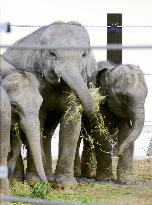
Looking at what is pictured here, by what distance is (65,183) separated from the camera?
4.48 m

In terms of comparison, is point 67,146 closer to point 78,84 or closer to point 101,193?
point 101,193

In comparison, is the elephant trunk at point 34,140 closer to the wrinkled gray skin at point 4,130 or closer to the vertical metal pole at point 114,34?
the wrinkled gray skin at point 4,130

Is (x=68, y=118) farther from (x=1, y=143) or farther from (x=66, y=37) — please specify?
(x=1, y=143)

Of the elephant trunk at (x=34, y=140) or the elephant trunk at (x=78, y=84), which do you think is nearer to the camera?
the elephant trunk at (x=34, y=140)

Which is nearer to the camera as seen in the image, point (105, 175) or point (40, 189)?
point (40, 189)

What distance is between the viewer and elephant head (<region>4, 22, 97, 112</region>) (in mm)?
4289

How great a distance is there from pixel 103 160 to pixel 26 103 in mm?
1230

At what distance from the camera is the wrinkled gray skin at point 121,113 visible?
455cm

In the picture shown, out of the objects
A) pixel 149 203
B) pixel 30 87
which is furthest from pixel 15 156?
pixel 149 203

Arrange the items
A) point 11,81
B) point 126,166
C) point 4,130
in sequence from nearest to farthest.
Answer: point 4,130 → point 11,81 → point 126,166

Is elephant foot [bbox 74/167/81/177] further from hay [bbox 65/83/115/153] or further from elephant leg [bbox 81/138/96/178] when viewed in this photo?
hay [bbox 65/83/115/153]

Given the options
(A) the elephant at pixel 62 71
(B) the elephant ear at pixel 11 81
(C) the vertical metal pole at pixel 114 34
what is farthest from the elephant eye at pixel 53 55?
(C) the vertical metal pole at pixel 114 34

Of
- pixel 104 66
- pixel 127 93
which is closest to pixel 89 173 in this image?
pixel 104 66

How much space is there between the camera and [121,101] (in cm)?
475
